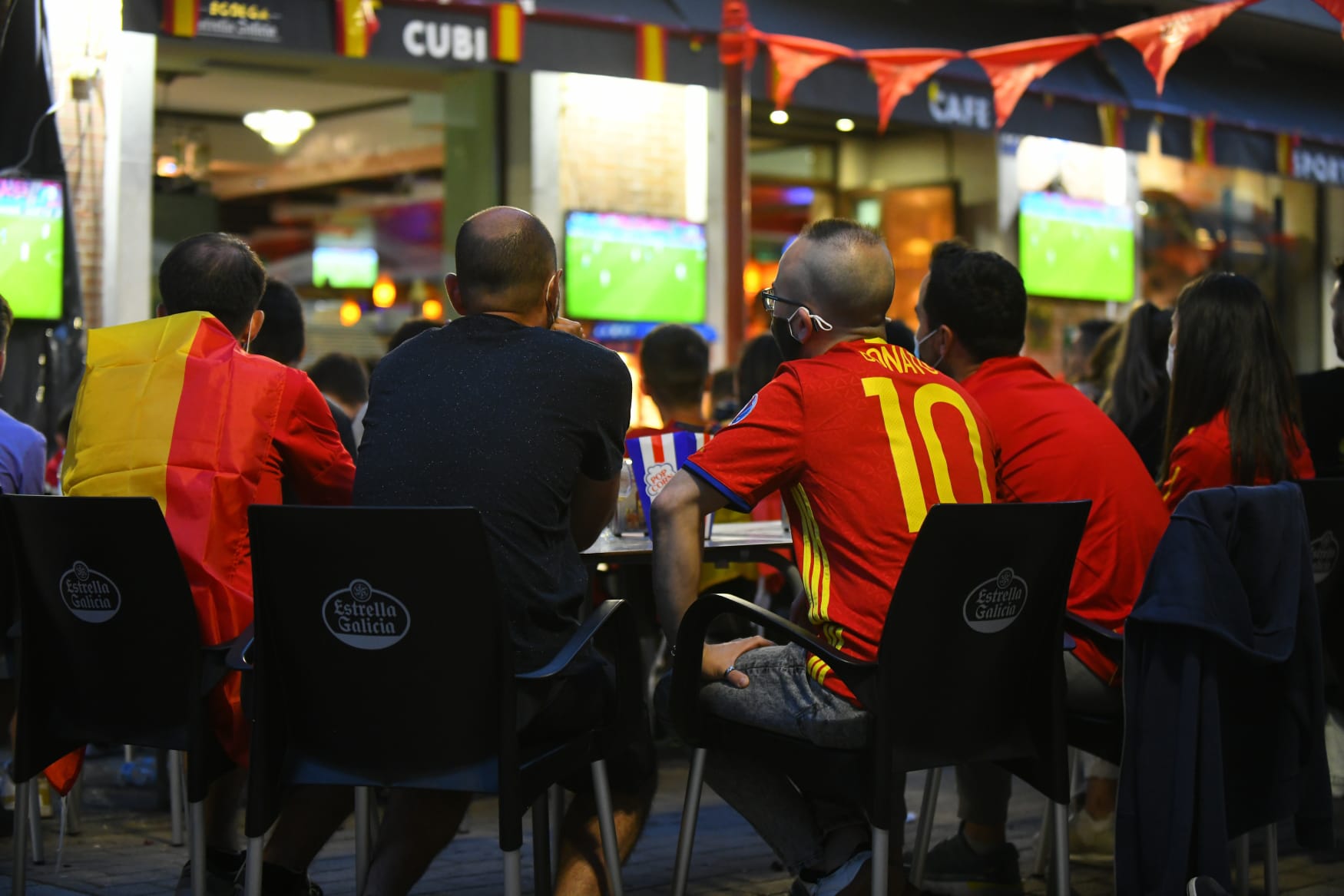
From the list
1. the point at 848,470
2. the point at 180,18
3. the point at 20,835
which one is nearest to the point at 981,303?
the point at 848,470

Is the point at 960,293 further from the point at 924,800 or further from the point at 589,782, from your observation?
the point at 589,782

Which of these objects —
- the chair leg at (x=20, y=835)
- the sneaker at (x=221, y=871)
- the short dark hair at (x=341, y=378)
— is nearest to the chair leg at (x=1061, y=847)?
the sneaker at (x=221, y=871)

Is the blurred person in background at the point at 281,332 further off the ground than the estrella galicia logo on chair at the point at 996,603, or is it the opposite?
the blurred person in background at the point at 281,332

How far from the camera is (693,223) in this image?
33.8ft

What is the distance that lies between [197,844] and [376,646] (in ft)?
2.17

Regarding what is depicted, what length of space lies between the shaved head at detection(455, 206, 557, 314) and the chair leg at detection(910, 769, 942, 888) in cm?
150

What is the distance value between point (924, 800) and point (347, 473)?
1566 mm

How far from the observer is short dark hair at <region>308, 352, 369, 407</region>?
17.6ft

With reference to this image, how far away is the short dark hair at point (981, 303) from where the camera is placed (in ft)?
12.2

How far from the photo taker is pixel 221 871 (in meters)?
3.37

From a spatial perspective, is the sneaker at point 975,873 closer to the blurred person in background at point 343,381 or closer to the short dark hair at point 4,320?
the blurred person in background at point 343,381

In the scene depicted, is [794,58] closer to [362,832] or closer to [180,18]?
[180,18]

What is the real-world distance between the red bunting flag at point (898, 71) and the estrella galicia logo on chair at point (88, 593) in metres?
6.29

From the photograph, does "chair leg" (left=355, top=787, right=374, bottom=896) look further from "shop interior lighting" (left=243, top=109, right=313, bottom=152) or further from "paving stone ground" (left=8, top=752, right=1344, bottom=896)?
"shop interior lighting" (left=243, top=109, right=313, bottom=152)
